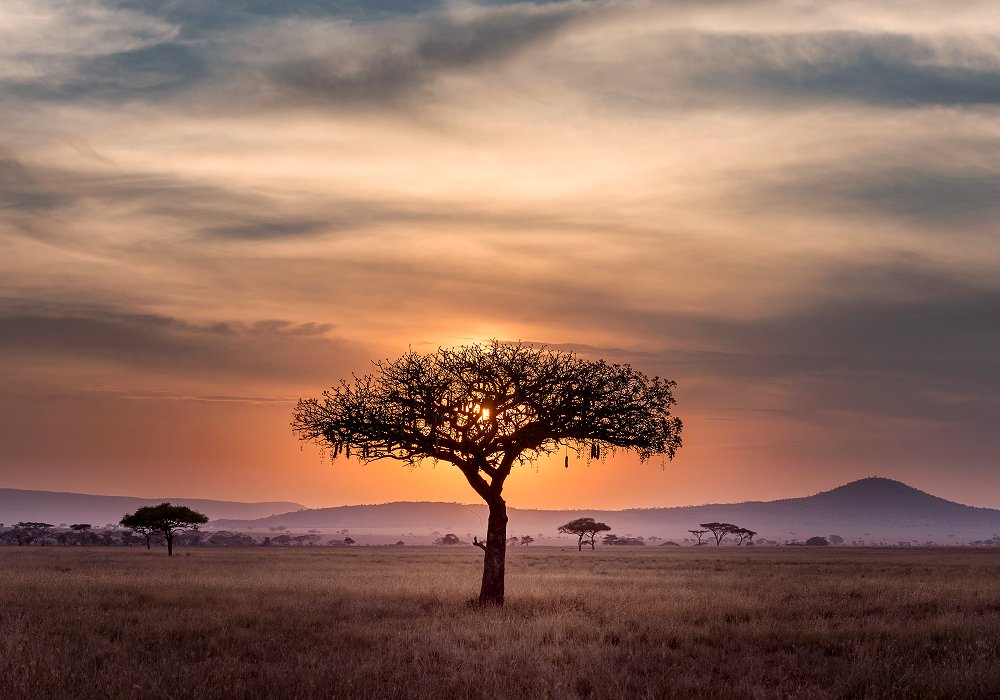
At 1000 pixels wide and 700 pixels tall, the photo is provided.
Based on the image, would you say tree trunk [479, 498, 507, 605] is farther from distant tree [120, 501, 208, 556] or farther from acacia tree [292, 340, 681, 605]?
distant tree [120, 501, 208, 556]

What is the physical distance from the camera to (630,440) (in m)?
34.2

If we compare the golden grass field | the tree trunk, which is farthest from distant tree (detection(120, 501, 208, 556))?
the tree trunk

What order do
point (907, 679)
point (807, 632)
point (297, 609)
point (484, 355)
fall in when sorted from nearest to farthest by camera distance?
1. point (907, 679)
2. point (807, 632)
3. point (297, 609)
4. point (484, 355)

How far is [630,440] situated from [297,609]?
12.6 m

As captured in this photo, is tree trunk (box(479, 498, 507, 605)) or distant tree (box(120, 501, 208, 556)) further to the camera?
distant tree (box(120, 501, 208, 556))

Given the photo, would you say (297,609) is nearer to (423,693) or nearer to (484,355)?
(484,355)

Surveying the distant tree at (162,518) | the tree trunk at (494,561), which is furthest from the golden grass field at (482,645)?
the distant tree at (162,518)

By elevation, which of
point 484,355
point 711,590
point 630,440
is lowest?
point 711,590

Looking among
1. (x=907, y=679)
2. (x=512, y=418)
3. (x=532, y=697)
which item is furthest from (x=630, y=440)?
(x=532, y=697)

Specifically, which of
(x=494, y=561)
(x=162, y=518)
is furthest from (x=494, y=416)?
(x=162, y=518)

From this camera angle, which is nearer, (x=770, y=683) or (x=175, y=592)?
(x=770, y=683)

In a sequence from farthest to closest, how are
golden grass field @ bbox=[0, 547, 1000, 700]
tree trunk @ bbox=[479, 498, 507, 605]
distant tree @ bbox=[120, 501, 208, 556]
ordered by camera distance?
distant tree @ bbox=[120, 501, 208, 556]
tree trunk @ bbox=[479, 498, 507, 605]
golden grass field @ bbox=[0, 547, 1000, 700]

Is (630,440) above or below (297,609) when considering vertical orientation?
above

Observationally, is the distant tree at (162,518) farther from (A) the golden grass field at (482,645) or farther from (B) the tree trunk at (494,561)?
(B) the tree trunk at (494,561)
